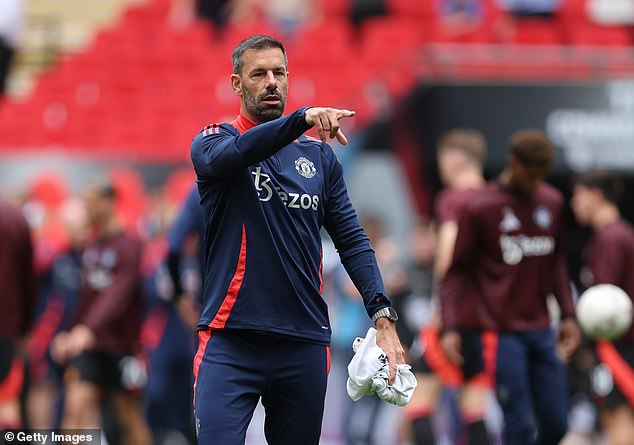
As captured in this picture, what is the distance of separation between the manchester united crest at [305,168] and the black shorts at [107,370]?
488 cm

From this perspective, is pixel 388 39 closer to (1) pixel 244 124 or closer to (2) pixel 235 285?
(1) pixel 244 124

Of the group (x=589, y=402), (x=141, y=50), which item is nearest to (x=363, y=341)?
(x=589, y=402)

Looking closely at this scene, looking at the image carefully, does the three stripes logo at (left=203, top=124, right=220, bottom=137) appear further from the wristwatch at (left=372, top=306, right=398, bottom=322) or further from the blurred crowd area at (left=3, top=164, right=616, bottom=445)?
the blurred crowd area at (left=3, top=164, right=616, bottom=445)

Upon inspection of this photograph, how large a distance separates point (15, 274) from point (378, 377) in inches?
158

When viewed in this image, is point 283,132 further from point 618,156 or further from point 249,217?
point 618,156

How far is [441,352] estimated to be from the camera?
9.02 metres

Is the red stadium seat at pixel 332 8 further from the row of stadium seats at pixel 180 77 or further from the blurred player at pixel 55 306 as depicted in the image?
the blurred player at pixel 55 306

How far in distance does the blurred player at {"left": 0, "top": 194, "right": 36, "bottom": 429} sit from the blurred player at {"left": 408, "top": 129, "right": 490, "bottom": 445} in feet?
9.47

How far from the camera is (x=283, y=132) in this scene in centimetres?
474

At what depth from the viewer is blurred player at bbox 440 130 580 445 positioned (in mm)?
7574

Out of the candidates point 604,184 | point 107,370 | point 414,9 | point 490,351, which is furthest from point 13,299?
point 414,9

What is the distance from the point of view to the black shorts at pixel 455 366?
8023mm

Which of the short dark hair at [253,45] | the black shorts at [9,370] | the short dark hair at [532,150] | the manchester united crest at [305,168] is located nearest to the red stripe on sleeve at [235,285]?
the manchester united crest at [305,168]

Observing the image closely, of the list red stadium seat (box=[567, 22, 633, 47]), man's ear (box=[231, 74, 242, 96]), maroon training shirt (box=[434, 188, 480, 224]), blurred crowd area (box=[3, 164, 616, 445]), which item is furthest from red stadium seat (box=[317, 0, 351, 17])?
man's ear (box=[231, 74, 242, 96])
